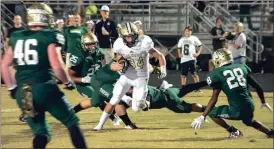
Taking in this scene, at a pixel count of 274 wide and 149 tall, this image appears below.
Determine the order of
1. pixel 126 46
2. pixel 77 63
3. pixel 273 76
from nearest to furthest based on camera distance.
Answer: pixel 126 46 → pixel 77 63 → pixel 273 76

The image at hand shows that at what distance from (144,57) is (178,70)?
13805mm

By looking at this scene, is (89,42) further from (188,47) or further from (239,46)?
(239,46)

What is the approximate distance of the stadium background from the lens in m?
23.1

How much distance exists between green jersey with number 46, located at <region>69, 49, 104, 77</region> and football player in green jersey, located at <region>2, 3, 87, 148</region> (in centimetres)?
401

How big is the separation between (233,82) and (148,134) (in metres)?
1.57

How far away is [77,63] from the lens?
11.1 meters

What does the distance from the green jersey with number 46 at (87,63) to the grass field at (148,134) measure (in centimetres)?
83

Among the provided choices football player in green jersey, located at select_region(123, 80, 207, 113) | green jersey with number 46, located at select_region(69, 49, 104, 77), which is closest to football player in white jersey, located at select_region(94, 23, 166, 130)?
football player in green jersey, located at select_region(123, 80, 207, 113)

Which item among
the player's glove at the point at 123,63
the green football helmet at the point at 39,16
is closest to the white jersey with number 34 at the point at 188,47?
the player's glove at the point at 123,63

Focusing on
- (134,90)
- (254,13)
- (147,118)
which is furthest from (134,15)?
(134,90)

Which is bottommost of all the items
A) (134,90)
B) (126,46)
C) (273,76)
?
(273,76)

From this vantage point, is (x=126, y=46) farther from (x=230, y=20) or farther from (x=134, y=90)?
(x=230, y=20)

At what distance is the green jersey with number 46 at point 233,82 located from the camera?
8.64 metres

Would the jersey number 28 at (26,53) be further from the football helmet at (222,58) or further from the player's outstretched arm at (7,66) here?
the football helmet at (222,58)
